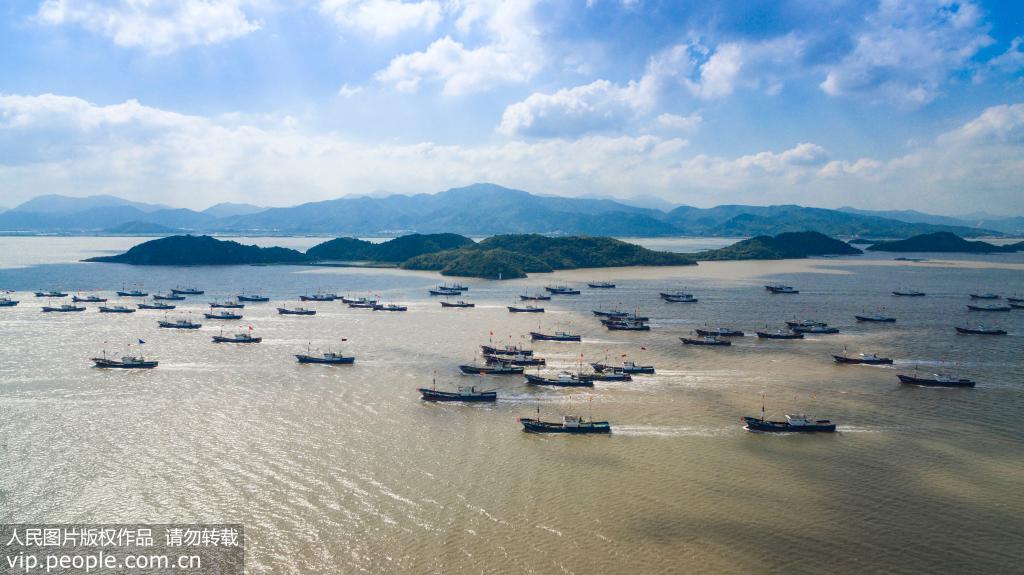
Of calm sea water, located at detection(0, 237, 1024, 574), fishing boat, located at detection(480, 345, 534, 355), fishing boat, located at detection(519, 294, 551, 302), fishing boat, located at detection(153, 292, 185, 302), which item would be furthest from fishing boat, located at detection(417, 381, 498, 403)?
fishing boat, located at detection(153, 292, 185, 302)

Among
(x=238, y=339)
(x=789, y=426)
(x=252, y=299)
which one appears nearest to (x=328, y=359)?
(x=238, y=339)

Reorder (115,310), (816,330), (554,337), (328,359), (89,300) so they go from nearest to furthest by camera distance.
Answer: (328,359) < (554,337) < (816,330) < (115,310) < (89,300)

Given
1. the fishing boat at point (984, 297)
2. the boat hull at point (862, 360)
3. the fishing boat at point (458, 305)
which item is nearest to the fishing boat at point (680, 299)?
the fishing boat at point (458, 305)

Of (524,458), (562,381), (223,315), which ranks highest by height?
(223,315)

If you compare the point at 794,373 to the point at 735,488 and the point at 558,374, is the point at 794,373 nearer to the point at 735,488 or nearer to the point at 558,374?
the point at 558,374

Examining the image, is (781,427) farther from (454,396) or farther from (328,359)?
(328,359)

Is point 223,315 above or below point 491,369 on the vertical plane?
above
